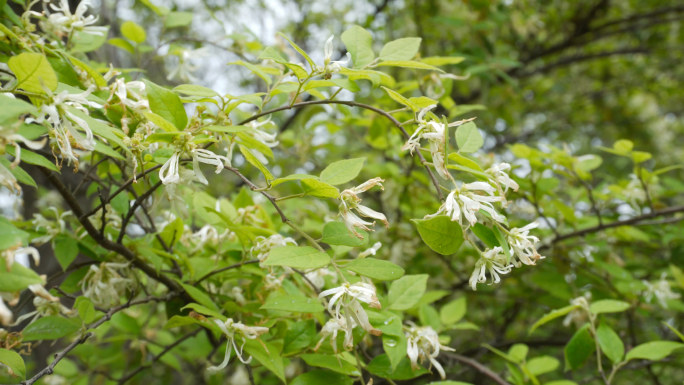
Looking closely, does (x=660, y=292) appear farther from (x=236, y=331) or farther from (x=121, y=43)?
(x=121, y=43)

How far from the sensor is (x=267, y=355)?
0.81 metres

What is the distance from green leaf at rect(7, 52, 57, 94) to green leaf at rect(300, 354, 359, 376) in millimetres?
574

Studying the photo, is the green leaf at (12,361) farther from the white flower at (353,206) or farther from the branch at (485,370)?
the branch at (485,370)

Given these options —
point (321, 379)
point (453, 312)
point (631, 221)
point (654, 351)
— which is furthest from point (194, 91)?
point (631, 221)

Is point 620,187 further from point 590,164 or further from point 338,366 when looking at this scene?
point 338,366

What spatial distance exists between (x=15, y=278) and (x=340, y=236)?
408 millimetres

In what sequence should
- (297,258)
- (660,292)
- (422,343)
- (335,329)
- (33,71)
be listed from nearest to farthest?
(33,71)
(297,258)
(335,329)
(422,343)
(660,292)

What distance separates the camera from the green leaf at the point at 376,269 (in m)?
0.72

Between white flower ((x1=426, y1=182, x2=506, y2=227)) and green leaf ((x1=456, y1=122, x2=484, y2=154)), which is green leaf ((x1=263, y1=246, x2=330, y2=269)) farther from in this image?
green leaf ((x1=456, y1=122, x2=484, y2=154))

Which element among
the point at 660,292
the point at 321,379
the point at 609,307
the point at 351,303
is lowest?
the point at 660,292

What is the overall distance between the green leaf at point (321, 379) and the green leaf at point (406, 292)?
0.16 metres

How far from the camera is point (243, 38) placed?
1370 mm

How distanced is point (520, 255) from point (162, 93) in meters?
0.56

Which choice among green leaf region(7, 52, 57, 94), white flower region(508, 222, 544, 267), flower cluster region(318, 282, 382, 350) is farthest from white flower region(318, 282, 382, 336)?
green leaf region(7, 52, 57, 94)
